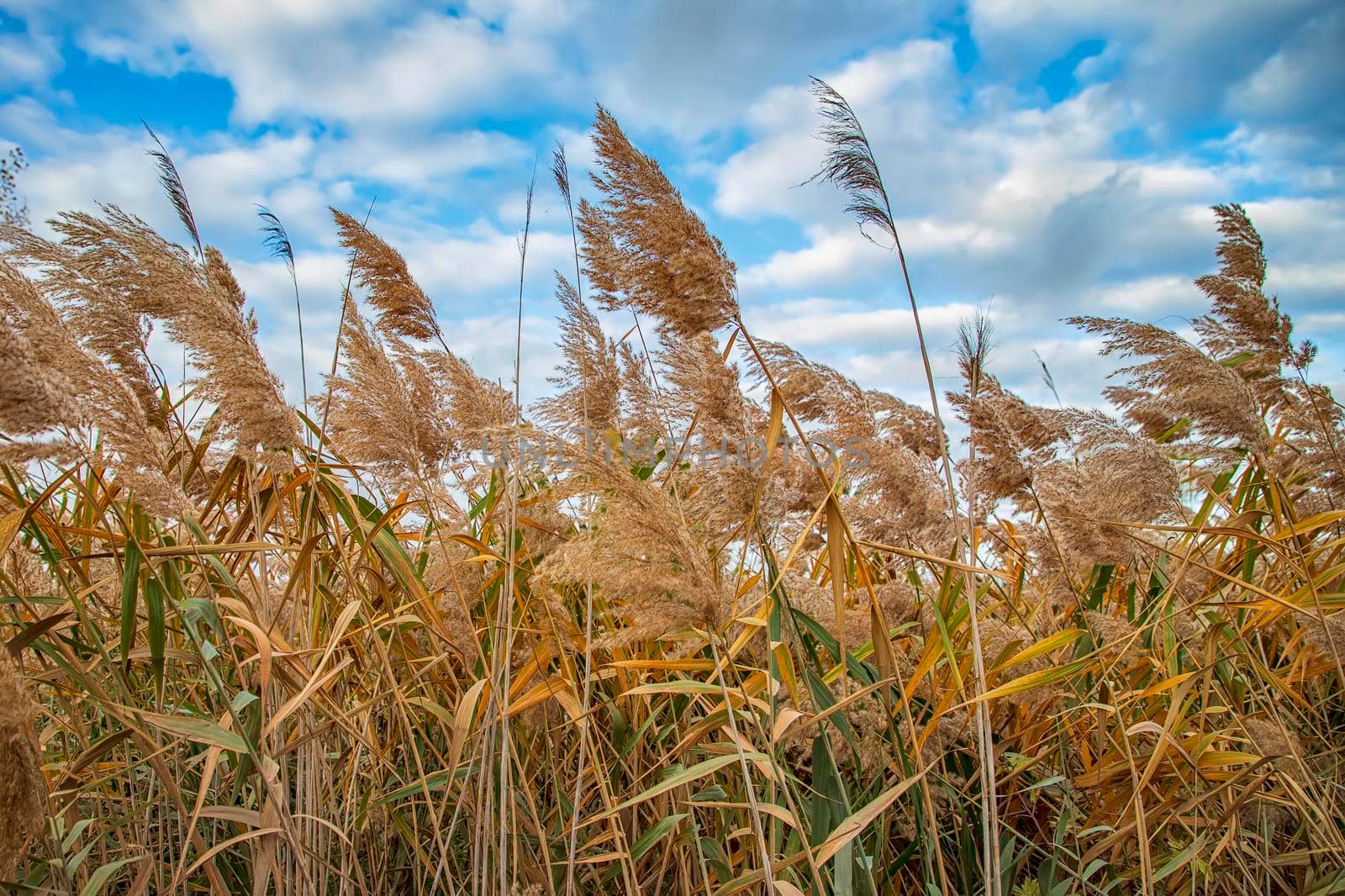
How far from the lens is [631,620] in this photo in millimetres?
2074

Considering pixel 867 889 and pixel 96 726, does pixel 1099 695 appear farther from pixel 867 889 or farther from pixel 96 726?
pixel 96 726

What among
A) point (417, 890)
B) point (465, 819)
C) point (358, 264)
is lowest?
point (417, 890)

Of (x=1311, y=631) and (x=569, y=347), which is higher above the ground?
(x=569, y=347)

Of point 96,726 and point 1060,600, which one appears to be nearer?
point 1060,600

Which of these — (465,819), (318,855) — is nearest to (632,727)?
(465,819)

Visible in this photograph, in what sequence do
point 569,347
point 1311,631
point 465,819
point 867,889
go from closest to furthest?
point 867,889 < point 465,819 < point 1311,631 < point 569,347

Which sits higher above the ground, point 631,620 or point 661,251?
point 661,251

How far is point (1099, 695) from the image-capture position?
2.30 meters

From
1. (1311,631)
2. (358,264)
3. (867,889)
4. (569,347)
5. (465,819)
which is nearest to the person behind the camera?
(867,889)

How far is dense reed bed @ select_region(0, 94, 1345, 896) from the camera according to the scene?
1.52 m

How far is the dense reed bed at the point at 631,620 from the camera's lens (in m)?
1.52

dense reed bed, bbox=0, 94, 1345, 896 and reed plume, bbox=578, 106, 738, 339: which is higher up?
reed plume, bbox=578, 106, 738, 339

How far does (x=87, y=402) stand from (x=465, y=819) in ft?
4.14

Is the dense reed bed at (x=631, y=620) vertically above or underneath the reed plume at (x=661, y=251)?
underneath
